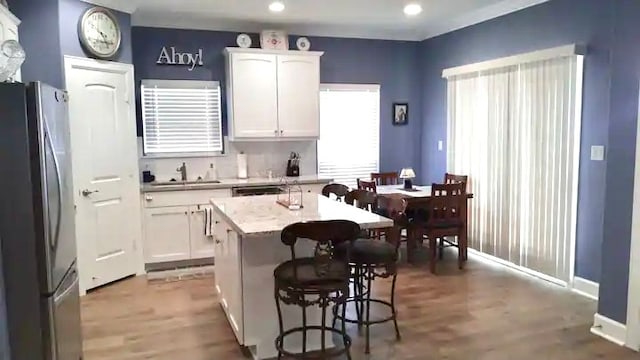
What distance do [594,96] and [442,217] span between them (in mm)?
1714

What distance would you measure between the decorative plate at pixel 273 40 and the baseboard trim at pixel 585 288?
370 centimetres

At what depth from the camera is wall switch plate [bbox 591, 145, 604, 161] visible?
412 cm

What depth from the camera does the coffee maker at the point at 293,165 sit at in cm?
600

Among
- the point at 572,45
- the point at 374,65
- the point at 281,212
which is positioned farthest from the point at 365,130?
the point at 281,212

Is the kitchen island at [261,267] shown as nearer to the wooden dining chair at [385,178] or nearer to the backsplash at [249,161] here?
the backsplash at [249,161]

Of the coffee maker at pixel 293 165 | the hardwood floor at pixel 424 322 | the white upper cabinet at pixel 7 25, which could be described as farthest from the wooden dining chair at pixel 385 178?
→ the white upper cabinet at pixel 7 25

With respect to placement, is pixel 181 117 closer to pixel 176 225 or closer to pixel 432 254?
pixel 176 225

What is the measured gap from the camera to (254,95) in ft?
18.1

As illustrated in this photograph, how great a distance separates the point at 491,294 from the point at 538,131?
1.55 metres

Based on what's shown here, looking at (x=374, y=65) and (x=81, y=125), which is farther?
(x=374, y=65)

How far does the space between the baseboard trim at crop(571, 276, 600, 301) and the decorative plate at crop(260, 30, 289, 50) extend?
3.70 metres

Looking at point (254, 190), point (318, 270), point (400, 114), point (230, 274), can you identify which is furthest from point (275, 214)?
point (400, 114)

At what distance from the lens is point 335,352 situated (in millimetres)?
3254

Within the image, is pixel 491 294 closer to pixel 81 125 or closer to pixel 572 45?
pixel 572 45
